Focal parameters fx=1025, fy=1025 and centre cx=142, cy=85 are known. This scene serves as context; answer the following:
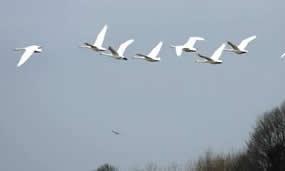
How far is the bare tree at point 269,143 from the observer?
441 feet

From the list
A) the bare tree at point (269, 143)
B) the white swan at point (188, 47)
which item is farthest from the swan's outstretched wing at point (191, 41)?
the bare tree at point (269, 143)

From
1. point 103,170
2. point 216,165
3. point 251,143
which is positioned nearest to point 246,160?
point 251,143

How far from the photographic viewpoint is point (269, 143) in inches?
5340

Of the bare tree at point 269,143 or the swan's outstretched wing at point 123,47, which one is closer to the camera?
the swan's outstretched wing at point 123,47

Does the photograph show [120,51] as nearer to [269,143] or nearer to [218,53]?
[218,53]

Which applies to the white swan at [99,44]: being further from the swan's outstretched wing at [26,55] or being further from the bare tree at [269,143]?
the bare tree at [269,143]

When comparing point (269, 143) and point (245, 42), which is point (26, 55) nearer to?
point (245, 42)

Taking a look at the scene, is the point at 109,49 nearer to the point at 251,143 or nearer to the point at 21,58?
the point at 21,58

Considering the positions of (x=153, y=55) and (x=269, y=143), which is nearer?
(x=153, y=55)

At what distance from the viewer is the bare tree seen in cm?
13450

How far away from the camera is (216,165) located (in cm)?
15250

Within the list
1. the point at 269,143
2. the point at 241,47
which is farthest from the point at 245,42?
the point at 269,143

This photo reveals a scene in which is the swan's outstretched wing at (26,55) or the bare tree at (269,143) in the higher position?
the bare tree at (269,143)

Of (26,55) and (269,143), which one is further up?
(269,143)
